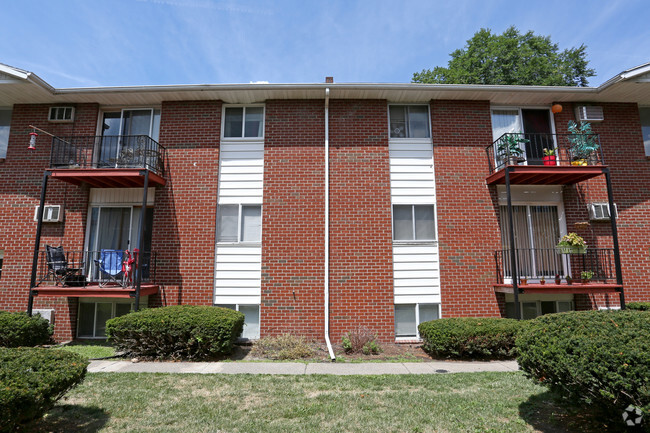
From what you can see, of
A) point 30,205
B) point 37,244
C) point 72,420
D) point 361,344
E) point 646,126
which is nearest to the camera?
point 72,420

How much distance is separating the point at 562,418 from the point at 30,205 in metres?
12.7

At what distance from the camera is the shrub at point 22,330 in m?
8.14

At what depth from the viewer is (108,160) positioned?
391 inches

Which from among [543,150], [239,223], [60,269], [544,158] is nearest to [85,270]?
[60,269]

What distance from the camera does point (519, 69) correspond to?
22375 mm

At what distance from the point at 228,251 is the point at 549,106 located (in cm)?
997

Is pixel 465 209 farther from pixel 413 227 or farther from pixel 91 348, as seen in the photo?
pixel 91 348

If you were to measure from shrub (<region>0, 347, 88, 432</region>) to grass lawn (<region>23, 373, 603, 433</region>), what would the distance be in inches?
30.7

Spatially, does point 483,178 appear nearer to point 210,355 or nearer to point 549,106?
point 549,106

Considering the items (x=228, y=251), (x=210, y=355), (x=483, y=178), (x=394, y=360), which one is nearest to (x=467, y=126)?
(x=483, y=178)

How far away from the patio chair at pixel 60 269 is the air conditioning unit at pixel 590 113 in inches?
546

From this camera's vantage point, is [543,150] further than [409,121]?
No

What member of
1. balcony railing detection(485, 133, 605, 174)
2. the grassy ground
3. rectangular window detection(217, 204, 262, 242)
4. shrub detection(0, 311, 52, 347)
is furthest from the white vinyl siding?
shrub detection(0, 311, 52, 347)

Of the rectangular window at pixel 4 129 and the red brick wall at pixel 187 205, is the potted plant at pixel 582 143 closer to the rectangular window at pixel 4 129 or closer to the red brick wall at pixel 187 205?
the red brick wall at pixel 187 205
